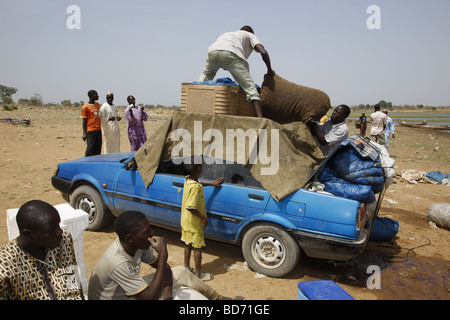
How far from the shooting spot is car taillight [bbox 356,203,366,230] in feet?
11.1

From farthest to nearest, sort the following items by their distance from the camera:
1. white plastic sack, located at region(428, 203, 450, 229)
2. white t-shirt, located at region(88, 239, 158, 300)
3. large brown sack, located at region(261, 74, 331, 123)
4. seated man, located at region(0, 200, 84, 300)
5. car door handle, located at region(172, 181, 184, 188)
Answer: white plastic sack, located at region(428, 203, 450, 229) → large brown sack, located at region(261, 74, 331, 123) → car door handle, located at region(172, 181, 184, 188) → white t-shirt, located at region(88, 239, 158, 300) → seated man, located at region(0, 200, 84, 300)

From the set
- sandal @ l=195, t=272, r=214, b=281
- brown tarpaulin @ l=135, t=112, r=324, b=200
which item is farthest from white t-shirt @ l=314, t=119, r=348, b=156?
sandal @ l=195, t=272, r=214, b=281

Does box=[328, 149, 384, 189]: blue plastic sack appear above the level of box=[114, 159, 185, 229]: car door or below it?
above

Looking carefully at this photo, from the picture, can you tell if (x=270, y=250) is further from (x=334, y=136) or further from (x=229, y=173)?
(x=334, y=136)

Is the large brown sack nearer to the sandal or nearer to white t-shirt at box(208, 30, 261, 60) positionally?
white t-shirt at box(208, 30, 261, 60)

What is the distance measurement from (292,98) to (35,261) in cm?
365

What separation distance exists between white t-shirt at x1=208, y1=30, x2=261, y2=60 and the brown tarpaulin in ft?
3.25

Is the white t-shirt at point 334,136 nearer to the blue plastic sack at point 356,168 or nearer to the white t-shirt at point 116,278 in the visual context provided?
the blue plastic sack at point 356,168

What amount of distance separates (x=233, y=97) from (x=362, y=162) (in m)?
1.87

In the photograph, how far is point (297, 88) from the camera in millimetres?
4512

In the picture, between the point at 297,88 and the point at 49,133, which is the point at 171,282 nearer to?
the point at 297,88

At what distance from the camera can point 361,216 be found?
348 cm

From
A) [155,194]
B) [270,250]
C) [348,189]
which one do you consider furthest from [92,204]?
[348,189]
